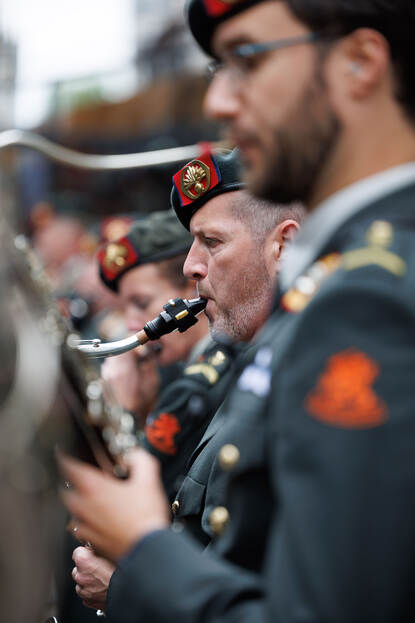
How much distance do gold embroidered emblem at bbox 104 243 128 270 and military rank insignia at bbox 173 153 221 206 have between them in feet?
5.49

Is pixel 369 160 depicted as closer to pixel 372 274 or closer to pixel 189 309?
pixel 372 274

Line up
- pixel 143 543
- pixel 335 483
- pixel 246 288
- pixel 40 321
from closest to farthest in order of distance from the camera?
1. pixel 335 483
2. pixel 143 543
3. pixel 40 321
4. pixel 246 288

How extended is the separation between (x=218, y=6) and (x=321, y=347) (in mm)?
809

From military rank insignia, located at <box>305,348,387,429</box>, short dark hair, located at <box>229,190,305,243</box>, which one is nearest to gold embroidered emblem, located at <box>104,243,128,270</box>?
short dark hair, located at <box>229,190,305,243</box>

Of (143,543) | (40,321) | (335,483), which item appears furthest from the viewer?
(40,321)

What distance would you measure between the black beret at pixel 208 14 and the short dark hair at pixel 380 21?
11 cm

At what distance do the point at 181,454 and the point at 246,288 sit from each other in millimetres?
892

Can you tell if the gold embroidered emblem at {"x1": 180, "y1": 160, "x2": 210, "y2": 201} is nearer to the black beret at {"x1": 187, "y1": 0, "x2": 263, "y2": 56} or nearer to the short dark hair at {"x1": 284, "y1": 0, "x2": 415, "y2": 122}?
the black beret at {"x1": 187, "y1": 0, "x2": 263, "y2": 56}

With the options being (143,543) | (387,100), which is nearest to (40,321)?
(143,543)

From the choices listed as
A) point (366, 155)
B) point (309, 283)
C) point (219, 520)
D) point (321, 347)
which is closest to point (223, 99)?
point (366, 155)

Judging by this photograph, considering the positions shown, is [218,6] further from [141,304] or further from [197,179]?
[141,304]

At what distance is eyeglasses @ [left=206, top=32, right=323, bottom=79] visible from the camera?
4.82ft

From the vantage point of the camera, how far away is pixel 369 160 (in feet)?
4.85

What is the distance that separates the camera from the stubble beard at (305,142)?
4.76ft
